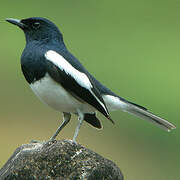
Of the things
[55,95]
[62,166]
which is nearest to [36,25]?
[55,95]

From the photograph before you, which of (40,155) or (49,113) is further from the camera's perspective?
(49,113)

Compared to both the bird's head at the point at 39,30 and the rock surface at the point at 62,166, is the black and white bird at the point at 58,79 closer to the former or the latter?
the bird's head at the point at 39,30

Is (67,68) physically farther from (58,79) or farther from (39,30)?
(39,30)

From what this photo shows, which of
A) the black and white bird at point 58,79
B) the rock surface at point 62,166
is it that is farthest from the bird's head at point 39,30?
the rock surface at point 62,166

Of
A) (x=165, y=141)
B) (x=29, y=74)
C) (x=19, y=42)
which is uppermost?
(x=29, y=74)

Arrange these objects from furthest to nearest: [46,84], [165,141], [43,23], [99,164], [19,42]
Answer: [19,42] → [165,141] → [43,23] → [46,84] → [99,164]

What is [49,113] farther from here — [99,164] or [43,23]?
[99,164]

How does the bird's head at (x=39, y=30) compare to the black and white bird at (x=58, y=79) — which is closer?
the black and white bird at (x=58, y=79)

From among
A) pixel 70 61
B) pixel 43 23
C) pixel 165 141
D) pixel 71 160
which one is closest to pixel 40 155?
pixel 71 160
